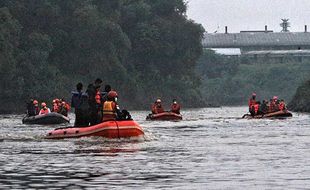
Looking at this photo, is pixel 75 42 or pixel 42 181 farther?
pixel 75 42

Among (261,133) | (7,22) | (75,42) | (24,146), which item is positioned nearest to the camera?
(24,146)

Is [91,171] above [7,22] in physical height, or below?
below

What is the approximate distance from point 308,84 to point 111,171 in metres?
77.5

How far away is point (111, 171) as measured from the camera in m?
23.0

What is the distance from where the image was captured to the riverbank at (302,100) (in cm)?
9100

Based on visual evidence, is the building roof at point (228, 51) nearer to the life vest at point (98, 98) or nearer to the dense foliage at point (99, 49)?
the dense foliage at point (99, 49)

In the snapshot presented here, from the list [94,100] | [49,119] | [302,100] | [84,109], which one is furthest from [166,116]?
[302,100]

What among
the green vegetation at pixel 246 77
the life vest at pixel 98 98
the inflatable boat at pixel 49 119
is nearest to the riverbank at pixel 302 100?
the inflatable boat at pixel 49 119

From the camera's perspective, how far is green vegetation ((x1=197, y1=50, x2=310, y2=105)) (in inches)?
6531

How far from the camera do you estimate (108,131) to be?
33.6 metres

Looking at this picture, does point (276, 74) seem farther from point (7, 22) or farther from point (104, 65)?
point (7, 22)

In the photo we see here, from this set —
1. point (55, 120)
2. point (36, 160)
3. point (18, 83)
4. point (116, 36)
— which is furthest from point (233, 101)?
point (36, 160)

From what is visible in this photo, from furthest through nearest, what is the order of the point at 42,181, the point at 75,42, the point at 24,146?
the point at 75,42 → the point at 24,146 → the point at 42,181

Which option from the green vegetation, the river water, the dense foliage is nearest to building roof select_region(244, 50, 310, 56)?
the green vegetation
